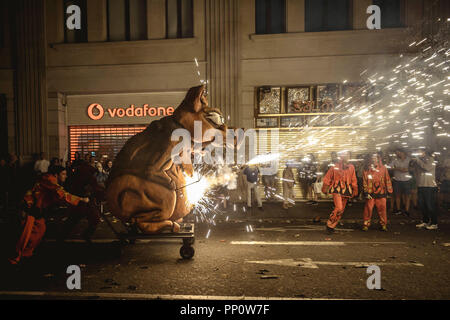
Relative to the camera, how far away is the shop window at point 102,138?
13.1 metres

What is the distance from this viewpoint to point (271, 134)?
12.5 meters

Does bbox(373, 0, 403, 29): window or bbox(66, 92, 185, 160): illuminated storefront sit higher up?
bbox(373, 0, 403, 29): window

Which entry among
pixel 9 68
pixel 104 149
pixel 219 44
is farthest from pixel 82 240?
pixel 9 68

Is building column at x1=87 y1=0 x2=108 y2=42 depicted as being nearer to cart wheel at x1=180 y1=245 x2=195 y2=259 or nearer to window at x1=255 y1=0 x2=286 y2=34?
window at x1=255 y1=0 x2=286 y2=34

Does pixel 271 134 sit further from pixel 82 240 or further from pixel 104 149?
pixel 82 240

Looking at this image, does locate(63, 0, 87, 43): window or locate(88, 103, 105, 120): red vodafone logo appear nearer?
locate(88, 103, 105, 120): red vodafone logo

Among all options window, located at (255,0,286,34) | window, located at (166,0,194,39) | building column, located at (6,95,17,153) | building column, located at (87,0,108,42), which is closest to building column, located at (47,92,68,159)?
building column, located at (6,95,17,153)

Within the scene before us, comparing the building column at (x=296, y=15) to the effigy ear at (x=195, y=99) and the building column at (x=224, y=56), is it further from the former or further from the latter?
the effigy ear at (x=195, y=99)

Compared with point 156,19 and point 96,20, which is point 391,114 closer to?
point 156,19

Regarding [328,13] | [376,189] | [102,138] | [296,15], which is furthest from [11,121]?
Result: [376,189]

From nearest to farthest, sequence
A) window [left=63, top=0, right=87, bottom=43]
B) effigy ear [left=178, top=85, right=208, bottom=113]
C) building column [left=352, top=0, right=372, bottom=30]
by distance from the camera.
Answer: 1. effigy ear [left=178, top=85, right=208, bottom=113]
2. building column [left=352, top=0, right=372, bottom=30]
3. window [left=63, top=0, right=87, bottom=43]

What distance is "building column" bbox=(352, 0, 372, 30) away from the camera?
1212 cm

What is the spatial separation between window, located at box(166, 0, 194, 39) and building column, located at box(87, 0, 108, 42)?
2782 millimetres
